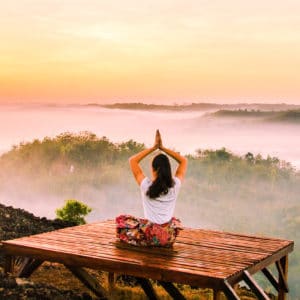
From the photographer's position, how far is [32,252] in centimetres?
718

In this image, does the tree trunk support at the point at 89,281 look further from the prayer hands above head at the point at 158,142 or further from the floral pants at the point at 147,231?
the prayer hands above head at the point at 158,142

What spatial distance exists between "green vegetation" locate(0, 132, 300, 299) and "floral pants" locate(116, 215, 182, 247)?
43.3 feet

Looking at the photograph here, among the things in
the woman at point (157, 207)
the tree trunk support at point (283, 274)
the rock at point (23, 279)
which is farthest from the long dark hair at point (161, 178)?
the tree trunk support at point (283, 274)

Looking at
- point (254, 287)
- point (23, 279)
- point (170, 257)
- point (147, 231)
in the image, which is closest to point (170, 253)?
point (170, 257)

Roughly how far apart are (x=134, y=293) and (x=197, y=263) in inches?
99.2

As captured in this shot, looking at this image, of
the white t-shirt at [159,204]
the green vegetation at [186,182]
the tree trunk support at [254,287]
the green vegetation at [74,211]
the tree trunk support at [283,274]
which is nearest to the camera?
the tree trunk support at [254,287]

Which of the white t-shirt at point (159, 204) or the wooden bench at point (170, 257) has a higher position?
the white t-shirt at point (159, 204)

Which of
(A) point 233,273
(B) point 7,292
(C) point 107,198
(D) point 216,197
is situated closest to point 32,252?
(B) point 7,292

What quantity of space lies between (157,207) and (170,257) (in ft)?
1.88

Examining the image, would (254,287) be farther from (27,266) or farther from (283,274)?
(27,266)

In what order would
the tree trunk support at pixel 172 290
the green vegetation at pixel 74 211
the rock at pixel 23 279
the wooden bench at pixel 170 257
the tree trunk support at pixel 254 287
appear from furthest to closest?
the green vegetation at pixel 74 211, the tree trunk support at pixel 172 290, the rock at pixel 23 279, the tree trunk support at pixel 254 287, the wooden bench at pixel 170 257

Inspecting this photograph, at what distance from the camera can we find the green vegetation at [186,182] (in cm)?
2136

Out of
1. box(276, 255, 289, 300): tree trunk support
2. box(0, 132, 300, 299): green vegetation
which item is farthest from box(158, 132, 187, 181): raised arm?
box(0, 132, 300, 299): green vegetation

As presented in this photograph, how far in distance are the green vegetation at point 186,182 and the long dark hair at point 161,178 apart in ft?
44.4
